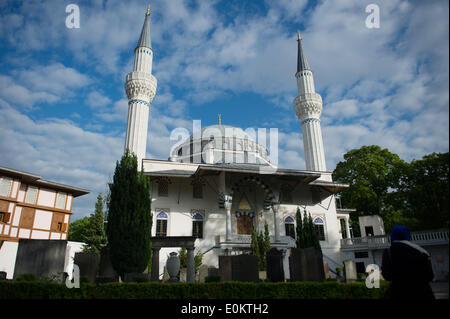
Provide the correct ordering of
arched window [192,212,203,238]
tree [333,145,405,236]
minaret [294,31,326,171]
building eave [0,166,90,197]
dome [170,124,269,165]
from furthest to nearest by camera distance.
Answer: dome [170,124,269,165], minaret [294,31,326,171], tree [333,145,405,236], arched window [192,212,203,238], building eave [0,166,90,197]

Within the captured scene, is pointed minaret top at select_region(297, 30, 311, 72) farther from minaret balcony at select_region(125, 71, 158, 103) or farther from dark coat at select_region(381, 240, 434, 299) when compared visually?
dark coat at select_region(381, 240, 434, 299)

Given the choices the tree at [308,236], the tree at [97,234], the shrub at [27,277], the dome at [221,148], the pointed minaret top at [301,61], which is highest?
the pointed minaret top at [301,61]

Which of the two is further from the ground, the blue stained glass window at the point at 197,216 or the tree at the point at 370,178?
the tree at the point at 370,178

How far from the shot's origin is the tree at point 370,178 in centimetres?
2422

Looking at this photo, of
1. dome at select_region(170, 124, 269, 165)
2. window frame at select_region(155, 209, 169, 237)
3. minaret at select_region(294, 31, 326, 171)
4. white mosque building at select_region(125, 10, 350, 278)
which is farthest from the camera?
dome at select_region(170, 124, 269, 165)

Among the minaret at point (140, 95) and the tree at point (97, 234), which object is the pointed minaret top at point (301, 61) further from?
the tree at point (97, 234)

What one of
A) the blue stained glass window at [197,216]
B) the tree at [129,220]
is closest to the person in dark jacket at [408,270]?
the tree at [129,220]

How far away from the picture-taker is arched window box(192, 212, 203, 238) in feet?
65.9

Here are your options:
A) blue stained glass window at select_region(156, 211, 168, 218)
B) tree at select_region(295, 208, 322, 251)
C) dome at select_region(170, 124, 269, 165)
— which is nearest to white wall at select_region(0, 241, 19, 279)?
blue stained glass window at select_region(156, 211, 168, 218)

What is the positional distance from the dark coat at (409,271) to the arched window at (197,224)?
18.0 meters

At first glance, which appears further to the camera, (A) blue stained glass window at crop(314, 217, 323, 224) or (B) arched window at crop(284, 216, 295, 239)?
(A) blue stained glass window at crop(314, 217, 323, 224)

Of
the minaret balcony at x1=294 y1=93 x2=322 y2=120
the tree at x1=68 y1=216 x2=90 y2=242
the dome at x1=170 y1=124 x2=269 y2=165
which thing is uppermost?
the minaret balcony at x1=294 y1=93 x2=322 y2=120

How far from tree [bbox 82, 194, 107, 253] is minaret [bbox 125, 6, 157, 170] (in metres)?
4.67
